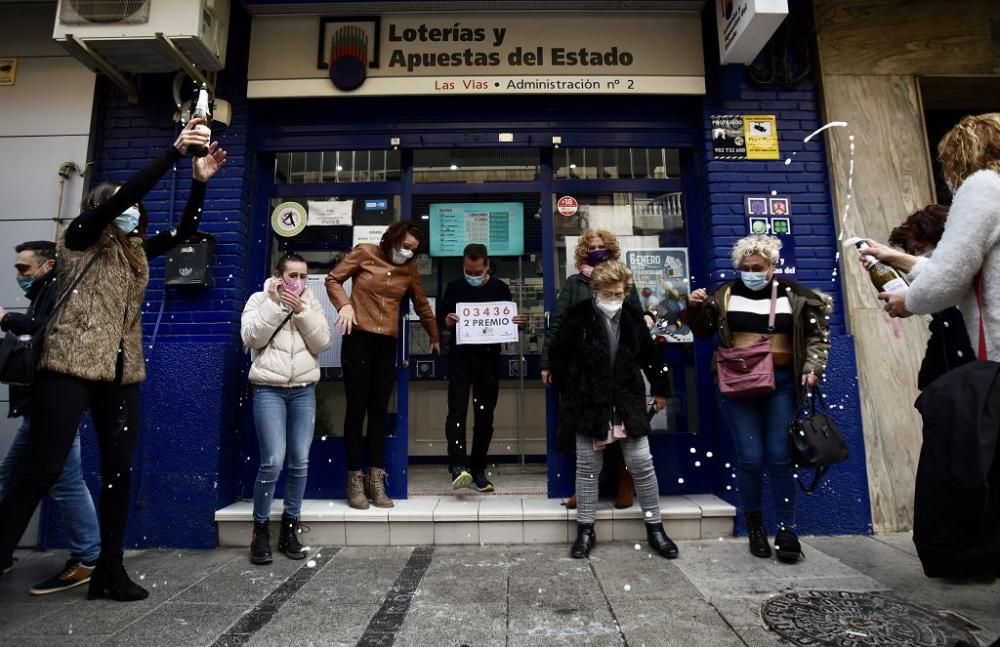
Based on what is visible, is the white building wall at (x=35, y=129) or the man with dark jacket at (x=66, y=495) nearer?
the man with dark jacket at (x=66, y=495)

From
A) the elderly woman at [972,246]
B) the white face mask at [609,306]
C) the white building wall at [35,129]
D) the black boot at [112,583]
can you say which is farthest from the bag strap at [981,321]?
the white building wall at [35,129]

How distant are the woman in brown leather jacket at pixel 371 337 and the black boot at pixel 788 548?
2.72 m

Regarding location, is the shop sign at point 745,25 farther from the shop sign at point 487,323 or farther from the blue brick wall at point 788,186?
the shop sign at point 487,323

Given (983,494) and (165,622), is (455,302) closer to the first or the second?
(165,622)

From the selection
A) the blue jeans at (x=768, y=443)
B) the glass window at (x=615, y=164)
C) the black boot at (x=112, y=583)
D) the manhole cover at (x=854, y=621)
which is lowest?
the manhole cover at (x=854, y=621)

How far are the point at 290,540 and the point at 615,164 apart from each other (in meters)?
4.01

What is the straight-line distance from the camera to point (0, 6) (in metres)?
4.73

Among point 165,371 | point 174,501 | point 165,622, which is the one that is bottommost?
point 165,622

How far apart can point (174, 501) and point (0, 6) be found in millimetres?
4700

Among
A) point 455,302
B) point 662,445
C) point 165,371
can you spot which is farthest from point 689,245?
point 165,371

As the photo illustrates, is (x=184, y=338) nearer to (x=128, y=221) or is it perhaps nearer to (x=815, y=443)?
(x=128, y=221)

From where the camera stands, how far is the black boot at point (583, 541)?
3.52 meters

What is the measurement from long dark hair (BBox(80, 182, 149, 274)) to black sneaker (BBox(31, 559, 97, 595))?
1.83 m

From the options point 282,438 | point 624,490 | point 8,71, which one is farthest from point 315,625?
point 8,71
